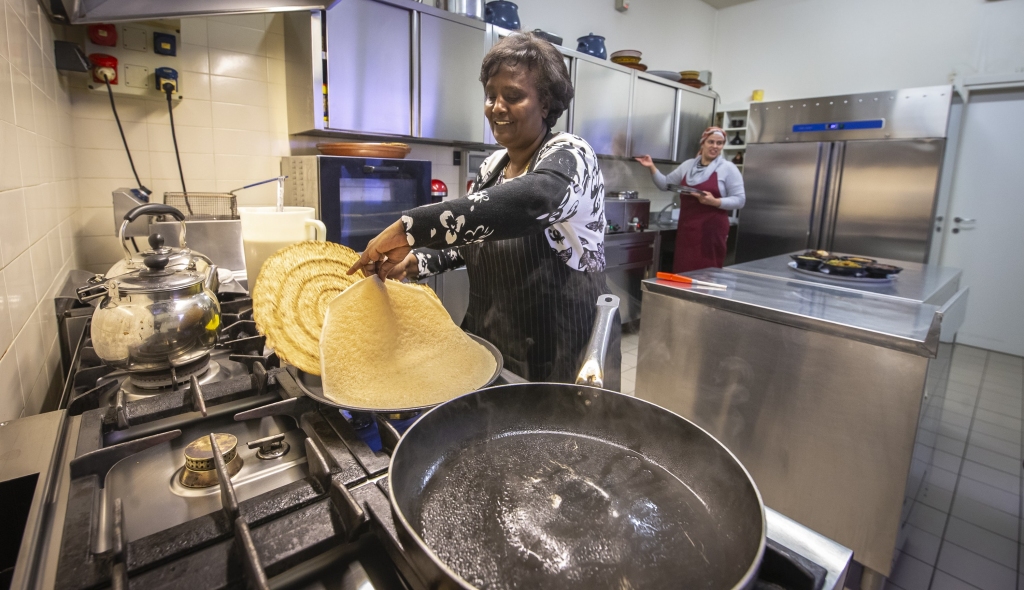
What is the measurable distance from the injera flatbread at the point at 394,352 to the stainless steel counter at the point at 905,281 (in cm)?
175

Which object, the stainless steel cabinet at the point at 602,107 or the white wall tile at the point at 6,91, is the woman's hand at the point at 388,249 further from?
the stainless steel cabinet at the point at 602,107

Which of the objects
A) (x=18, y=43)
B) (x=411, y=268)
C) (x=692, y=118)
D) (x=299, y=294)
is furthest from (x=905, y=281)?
(x=692, y=118)

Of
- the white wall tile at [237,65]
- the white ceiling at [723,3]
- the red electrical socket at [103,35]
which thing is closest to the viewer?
the red electrical socket at [103,35]

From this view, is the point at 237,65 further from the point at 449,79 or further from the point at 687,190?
the point at 687,190

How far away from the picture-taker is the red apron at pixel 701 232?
397 centimetres

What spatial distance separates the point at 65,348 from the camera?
1.22 m

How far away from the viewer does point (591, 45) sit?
3.92 meters

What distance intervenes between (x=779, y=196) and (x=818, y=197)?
11.9 inches

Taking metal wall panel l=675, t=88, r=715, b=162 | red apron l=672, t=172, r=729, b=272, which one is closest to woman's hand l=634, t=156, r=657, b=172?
red apron l=672, t=172, r=729, b=272

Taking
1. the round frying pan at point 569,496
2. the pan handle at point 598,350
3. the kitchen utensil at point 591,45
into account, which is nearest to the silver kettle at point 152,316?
the round frying pan at point 569,496

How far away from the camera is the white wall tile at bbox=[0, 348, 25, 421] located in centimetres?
71

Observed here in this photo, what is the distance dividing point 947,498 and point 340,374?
8.77 ft

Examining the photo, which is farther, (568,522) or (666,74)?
(666,74)

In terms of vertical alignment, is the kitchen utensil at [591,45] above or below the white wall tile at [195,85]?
above
